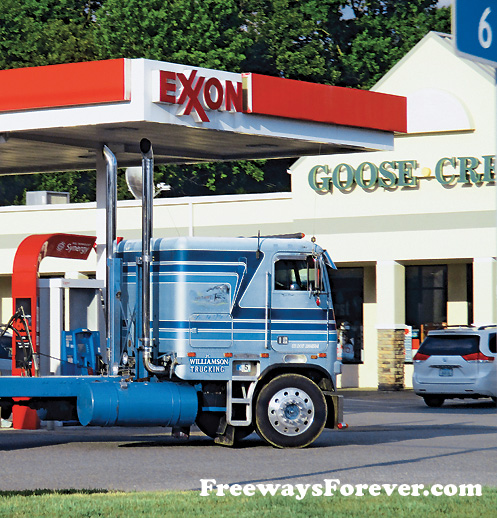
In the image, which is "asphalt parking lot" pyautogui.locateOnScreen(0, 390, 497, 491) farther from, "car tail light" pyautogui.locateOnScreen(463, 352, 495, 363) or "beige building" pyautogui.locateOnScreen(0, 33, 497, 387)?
"beige building" pyautogui.locateOnScreen(0, 33, 497, 387)

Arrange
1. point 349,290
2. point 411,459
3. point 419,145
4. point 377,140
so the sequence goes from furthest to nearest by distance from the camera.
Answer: point 349,290 → point 419,145 → point 377,140 → point 411,459

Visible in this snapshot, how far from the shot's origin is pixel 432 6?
54656mm

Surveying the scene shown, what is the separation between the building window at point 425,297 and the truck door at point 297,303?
18.3m

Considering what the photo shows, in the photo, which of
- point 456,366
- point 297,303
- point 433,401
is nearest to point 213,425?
point 297,303

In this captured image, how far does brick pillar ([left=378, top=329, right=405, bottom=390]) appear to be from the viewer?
3434cm

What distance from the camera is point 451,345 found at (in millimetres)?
27969

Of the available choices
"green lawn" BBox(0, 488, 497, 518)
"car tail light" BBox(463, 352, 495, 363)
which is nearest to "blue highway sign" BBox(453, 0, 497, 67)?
"green lawn" BBox(0, 488, 497, 518)

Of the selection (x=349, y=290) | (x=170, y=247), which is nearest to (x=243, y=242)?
(x=170, y=247)

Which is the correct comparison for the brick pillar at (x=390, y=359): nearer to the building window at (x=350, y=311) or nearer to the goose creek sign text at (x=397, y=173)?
the building window at (x=350, y=311)

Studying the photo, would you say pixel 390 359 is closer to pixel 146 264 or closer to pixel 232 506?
pixel 146 264

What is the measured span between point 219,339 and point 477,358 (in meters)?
11.1

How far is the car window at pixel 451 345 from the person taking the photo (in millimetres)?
27719

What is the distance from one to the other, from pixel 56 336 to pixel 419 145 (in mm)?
16236

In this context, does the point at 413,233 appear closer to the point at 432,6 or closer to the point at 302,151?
the point at 302,151
